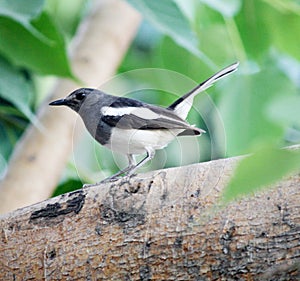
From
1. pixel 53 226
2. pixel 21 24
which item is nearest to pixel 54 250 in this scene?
pixel 53 226

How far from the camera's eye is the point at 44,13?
195 cm

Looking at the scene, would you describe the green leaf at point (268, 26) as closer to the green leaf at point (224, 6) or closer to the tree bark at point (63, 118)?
the green leaf at point (224, 6)

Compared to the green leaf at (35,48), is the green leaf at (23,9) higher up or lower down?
higher up

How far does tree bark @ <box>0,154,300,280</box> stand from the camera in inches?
39.5

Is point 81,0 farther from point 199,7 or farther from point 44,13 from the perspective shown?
point 44,13

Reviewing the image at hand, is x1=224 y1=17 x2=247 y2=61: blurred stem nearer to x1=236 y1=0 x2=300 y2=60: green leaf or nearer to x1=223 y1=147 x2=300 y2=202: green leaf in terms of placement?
x1=236 y1=0 x2=300 y2=60: green leaf

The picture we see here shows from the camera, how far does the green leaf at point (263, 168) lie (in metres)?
0.59

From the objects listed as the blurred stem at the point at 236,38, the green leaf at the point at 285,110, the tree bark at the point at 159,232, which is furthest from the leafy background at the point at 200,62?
the green leaf at the point at 285,110

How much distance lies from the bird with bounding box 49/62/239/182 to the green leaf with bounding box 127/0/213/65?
0.21m

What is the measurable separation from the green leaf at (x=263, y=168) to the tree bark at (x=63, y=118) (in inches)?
56.5

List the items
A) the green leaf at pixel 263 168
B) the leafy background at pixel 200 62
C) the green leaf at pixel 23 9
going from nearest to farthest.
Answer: the green leaf at pixel 263 168
the green leaf at pixel 23 9
the leafy background at pixel 200 62

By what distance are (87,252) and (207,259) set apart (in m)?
0.21

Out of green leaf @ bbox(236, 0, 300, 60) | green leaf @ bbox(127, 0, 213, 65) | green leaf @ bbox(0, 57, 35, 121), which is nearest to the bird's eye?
green leaf @ bbox(0, 57, 35, 121)

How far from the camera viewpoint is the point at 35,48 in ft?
6.28
